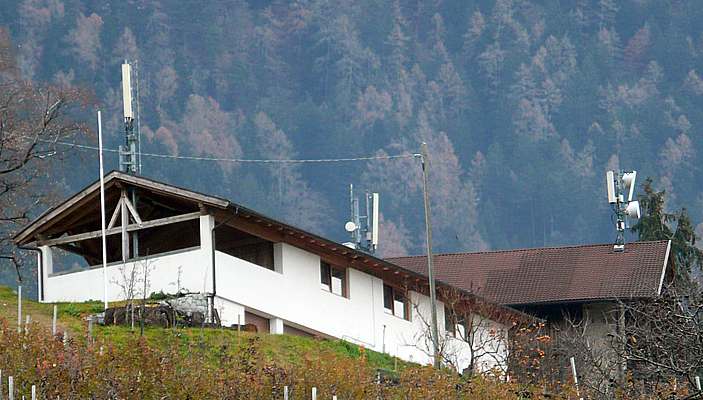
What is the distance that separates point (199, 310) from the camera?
39062 mm

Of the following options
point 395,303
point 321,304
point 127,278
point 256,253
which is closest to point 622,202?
point 395,303

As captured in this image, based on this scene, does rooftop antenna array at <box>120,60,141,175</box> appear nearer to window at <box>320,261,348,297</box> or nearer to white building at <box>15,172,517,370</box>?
white building at <box>15,172,517,370</box>

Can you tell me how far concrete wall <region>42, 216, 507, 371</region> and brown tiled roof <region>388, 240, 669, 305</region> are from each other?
26.6 ft

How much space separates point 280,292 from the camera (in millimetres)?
41812

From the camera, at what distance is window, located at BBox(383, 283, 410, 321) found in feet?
153

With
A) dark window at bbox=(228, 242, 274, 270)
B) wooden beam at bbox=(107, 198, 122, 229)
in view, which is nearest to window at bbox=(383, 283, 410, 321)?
dark window at bbox=(228, 242, 274, 270)

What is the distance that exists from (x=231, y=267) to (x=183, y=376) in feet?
44.2

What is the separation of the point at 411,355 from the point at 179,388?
19413 mm

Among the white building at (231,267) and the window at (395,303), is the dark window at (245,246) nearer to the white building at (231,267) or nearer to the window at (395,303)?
the white building at (231,267)

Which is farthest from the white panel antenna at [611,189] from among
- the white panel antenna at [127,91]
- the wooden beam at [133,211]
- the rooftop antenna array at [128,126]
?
the wooden beam at [133,211]

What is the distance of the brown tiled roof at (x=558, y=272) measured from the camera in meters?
54.9

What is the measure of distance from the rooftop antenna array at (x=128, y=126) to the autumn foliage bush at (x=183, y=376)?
40.5 ft

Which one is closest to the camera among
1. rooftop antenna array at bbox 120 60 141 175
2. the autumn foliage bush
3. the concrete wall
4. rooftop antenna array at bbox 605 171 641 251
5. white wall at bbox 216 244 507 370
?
the autumn foliage bush

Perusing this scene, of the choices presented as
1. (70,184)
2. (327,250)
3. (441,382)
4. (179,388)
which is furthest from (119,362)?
(70,184)
